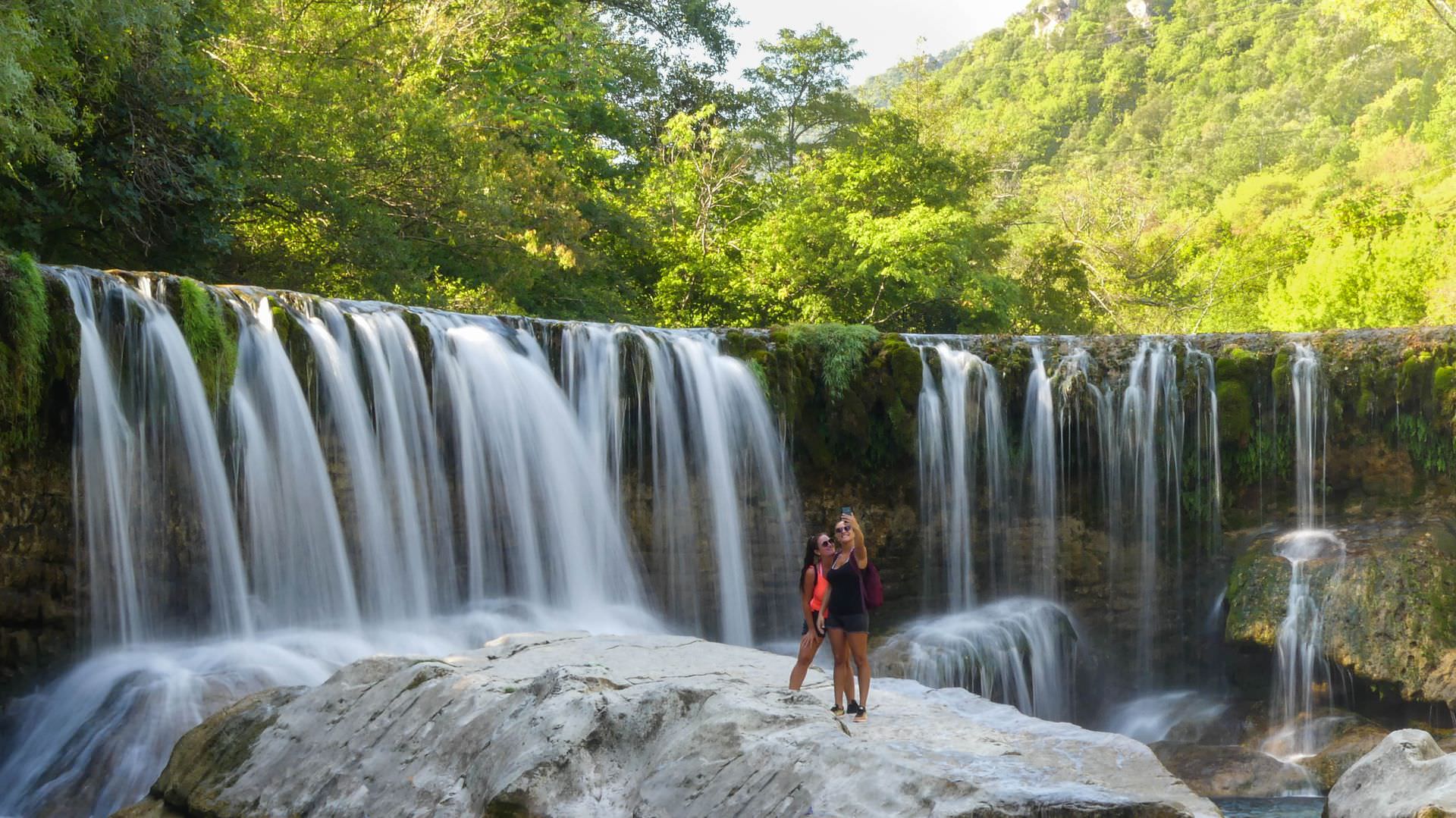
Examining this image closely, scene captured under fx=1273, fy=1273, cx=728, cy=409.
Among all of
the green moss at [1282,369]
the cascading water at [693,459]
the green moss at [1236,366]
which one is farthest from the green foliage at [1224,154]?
the cascading water at [693,459]

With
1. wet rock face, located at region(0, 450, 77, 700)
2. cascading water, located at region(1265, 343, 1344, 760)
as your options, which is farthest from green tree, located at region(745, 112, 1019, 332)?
wet rock face, located at region(0, 450, 77, 700)

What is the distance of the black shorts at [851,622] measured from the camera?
838 centimetres

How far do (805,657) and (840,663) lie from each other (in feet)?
2.51

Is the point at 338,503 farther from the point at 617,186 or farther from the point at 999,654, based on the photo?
the point at 617,186

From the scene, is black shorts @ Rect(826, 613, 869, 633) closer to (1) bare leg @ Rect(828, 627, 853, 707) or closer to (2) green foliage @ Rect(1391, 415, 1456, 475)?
(1) bare leg @ Rect(828, 627, 853, 707)

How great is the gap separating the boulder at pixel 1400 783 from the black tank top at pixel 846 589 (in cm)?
379

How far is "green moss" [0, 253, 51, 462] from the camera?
10.8 m

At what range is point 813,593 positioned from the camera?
897 cm

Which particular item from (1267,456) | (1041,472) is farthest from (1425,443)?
(1041,472)

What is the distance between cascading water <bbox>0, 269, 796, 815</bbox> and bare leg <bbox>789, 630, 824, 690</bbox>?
13.4 ft

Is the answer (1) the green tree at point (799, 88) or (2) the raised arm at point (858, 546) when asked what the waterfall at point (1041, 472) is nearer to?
(2) the raised arm at point (858, 546)

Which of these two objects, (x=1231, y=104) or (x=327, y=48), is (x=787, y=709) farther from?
(x=1231, y=104)

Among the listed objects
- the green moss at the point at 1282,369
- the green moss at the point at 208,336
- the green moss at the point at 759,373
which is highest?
the green moss at the point at 208,336

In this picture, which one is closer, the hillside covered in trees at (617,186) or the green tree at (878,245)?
the hillside covered in trees at (617,186)
